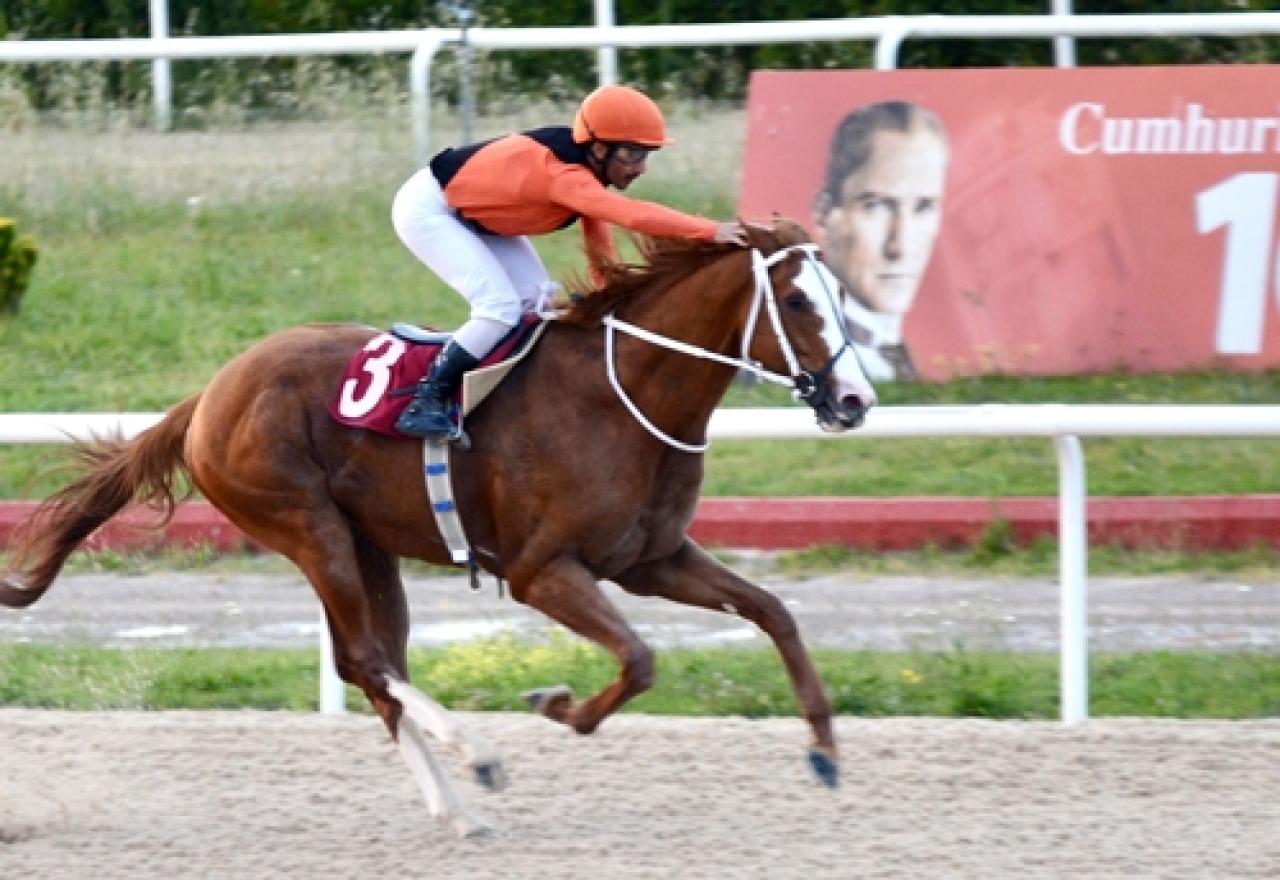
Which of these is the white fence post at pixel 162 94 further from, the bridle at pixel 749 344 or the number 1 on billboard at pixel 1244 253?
the bridle at pixel 749 344

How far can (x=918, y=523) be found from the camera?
9.03m

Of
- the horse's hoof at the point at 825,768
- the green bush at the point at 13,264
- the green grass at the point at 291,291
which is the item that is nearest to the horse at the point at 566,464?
the horse's hoof at the point at 825,768

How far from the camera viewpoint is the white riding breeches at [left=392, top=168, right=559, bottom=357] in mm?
5467

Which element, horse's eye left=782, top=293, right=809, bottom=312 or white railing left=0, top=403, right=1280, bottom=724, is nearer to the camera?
horse's eye left=782, top=293, right=809, bottom=312

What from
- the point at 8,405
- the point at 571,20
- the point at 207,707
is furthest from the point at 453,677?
the point at 571,20

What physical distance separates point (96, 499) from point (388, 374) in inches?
40.7

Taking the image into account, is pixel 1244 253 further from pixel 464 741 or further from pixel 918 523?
pixel 464 741

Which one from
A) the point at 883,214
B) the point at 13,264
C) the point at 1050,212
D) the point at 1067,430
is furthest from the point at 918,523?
the point at 13,264

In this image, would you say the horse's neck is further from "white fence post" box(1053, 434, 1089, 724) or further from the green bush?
the green bush

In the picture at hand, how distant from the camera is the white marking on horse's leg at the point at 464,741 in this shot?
523 centimetres

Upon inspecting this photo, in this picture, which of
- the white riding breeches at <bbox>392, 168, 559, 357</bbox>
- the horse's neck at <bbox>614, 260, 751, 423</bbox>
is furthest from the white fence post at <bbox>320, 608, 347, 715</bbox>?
the horse's neck at <bbox>614, 260, 751, 423</bbox>

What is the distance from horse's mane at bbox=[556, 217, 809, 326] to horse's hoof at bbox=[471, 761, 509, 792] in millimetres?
1099

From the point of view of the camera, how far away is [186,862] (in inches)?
201

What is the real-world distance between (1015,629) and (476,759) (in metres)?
3.00
